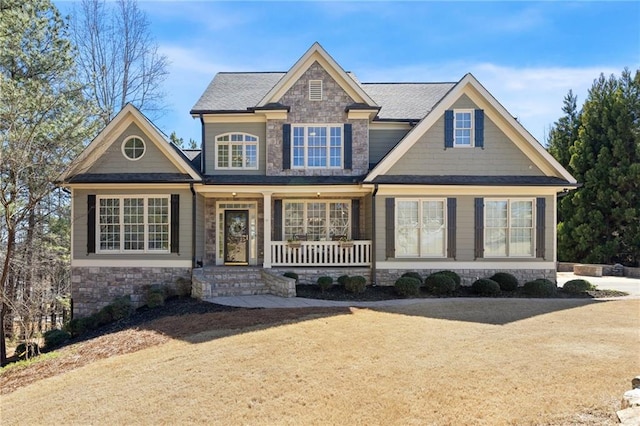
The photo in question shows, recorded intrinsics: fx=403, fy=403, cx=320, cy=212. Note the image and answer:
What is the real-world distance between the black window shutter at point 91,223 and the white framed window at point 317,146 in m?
7.45

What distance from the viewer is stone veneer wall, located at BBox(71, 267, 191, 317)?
14320mm

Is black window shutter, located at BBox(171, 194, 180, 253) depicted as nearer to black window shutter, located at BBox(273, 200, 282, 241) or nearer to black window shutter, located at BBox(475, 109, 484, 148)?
black window shutter, located at BBox(273, 200, 282, 241)

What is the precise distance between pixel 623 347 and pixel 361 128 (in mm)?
10972

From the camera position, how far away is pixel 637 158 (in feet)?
75.8

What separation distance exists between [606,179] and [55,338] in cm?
2801

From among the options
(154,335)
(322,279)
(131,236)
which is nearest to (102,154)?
(131,236)

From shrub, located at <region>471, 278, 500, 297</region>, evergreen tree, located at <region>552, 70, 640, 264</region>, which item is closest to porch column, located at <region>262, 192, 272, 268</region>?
shrub, located at <region>471, 278, 500, 297</region>

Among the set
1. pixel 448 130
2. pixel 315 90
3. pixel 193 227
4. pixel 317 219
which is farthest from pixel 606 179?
pixel 193 227

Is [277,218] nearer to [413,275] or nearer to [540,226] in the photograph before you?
[413,275]

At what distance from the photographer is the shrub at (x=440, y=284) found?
13219 mm

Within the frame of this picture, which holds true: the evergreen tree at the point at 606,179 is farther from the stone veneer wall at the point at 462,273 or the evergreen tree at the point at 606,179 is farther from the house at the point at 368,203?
the stone veneer wall at the point at 462,273

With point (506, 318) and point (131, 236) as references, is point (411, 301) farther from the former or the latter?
point (131, 236)

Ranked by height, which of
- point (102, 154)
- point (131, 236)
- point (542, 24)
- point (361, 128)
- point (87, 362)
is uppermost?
point (542, 24)

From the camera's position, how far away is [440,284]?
13.2 metres
